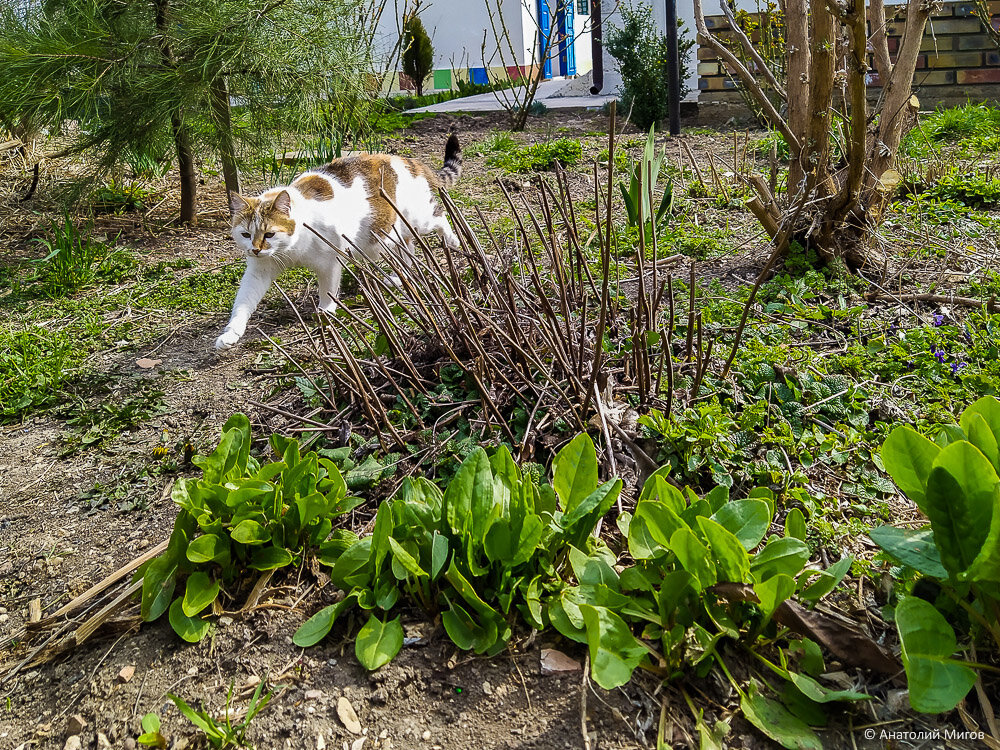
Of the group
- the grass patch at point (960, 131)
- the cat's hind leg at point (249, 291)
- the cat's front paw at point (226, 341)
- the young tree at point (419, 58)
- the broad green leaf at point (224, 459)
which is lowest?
the broad green leaf at point (224, 459)

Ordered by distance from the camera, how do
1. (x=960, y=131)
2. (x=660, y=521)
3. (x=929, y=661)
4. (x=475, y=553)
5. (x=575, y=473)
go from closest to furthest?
(x=929, y=661)
(x=660, y=521)
(x=475, y=553)
(x=575, y=473)
(x=960, y=131)

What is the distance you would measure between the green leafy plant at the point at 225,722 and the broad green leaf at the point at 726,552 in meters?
0.94

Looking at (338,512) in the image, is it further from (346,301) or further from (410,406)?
(346,301)

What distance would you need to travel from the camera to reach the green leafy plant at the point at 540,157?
→ 19.2 ft

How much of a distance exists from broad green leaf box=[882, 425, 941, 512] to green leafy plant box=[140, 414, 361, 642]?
1260 millimetres

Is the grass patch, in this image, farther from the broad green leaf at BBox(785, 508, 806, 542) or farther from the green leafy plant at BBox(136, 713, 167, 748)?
the green leafy plant at BBox(136, 713, 167, 748)

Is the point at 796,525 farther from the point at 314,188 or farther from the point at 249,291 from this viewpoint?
the point at 314,188

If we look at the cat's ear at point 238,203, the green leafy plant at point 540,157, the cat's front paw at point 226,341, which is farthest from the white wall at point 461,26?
the cat's front paw at point 226,341

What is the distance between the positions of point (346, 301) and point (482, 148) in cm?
348

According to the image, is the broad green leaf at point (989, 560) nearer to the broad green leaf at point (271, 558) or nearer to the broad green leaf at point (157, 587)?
the broad green leaf at point (271, 558)

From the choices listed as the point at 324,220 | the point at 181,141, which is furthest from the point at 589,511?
the point at 181,141

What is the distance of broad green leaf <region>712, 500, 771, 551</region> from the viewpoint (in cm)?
166

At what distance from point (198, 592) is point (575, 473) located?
92 cm

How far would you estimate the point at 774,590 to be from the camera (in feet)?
4.95
